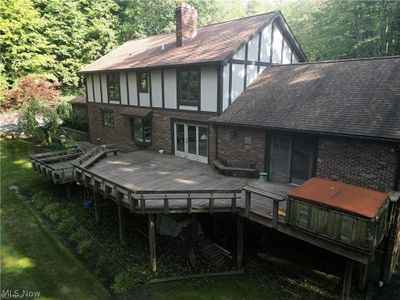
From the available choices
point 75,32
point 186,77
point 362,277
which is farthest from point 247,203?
point 75,32

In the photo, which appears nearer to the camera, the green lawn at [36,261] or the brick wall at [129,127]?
the green lawn at [36,261]

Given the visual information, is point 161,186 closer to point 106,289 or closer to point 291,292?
point 106,289

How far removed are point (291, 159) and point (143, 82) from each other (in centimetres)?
935

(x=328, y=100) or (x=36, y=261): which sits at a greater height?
(x=328, y=100)

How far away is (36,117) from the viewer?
62.3 feet

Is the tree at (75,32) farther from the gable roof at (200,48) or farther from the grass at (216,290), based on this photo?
the grass at (216,290)

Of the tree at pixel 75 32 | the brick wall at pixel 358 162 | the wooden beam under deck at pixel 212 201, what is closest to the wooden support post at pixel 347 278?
the wooden beam under deck at pixel 212 201

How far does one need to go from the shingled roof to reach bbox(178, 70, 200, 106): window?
72.1 inches

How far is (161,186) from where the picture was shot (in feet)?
35.8

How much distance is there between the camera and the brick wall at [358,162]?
848 centimetres

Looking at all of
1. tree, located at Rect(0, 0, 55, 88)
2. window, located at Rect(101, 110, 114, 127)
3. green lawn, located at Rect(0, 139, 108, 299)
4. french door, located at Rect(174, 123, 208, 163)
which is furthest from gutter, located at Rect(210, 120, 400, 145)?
tree, located at Rect(0, 0, 55, 88)

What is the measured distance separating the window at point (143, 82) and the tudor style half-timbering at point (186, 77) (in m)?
0.05

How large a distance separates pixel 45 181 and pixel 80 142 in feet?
17.6

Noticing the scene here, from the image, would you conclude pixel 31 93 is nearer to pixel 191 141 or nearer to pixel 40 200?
pixel 40 200
